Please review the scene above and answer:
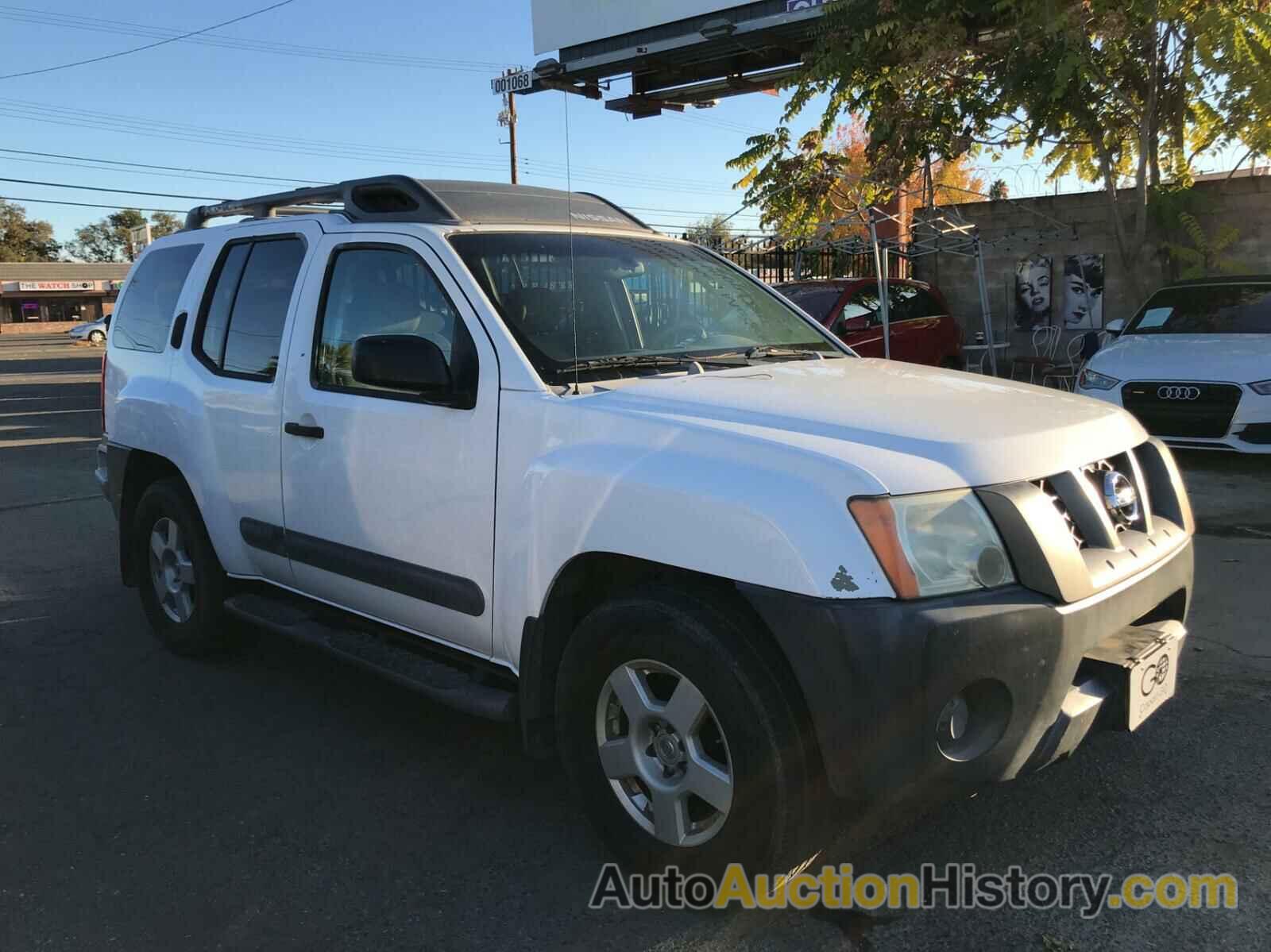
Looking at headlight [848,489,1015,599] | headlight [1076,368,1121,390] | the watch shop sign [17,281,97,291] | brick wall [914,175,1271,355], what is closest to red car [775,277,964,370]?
brick wall [914,175,1271,355]

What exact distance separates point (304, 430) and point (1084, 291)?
44.4ft

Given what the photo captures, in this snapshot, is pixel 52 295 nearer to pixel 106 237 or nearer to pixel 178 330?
pixel 106 237

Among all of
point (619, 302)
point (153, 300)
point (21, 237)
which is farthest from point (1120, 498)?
point (21, 237)

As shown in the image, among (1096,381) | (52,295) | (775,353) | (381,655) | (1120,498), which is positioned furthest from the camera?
(52,295)

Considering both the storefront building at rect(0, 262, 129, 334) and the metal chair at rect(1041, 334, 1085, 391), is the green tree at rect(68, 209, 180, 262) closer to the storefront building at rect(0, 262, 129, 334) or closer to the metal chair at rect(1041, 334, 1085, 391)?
the storefront building at rect(0, 262, 129, 334)

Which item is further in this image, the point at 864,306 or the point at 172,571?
the point at 864,306

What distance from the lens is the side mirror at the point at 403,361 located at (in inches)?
127

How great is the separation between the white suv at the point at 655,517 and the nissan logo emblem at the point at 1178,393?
5.21 m

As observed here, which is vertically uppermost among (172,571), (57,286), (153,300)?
(57,286)

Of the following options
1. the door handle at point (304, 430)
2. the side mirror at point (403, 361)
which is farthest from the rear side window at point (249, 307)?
the side mirror at point (403, 361)

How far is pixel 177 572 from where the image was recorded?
4.89 meters

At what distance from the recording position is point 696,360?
3502mm

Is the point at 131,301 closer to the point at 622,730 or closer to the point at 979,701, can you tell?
the point at 622,730

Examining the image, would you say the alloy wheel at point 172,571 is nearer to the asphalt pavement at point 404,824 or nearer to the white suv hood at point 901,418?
the asphalt pavement at point 404,824
